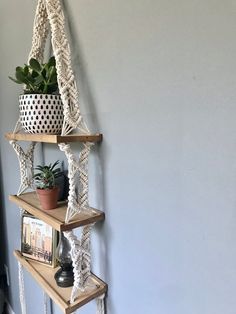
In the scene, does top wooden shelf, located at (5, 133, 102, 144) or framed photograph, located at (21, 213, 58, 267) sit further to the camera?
framed photograph, located at (21, 213, 58, 267)

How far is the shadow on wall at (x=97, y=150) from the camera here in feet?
2.86

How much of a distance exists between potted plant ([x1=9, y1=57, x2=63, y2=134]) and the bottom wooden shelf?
0.56m

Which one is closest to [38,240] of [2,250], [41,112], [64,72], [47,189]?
[47,189]

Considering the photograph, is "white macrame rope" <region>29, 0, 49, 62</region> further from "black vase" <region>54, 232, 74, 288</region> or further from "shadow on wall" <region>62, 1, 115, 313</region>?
"black vase" <region>54, 232, 74, 288</region>

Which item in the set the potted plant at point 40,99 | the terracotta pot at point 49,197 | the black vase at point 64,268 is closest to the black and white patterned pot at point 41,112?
the potted plant at point 40,99

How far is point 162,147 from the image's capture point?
0.65m

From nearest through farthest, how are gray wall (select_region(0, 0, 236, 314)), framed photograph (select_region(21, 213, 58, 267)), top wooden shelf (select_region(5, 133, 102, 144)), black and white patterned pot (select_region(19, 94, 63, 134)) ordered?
gray wall (select_region(0, 0, 236, 314)), top wooden shelf (select_region(5, 133, 102, 144)), black and white patterned pot (select_region(19, 94, 63, 134)), framed photograph (select_region(21, 213, 58, 267))

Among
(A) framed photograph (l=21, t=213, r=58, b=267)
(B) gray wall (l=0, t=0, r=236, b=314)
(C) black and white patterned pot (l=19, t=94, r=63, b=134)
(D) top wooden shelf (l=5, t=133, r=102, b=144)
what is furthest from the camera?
(A) framed photograph (l=21, t=213, r=58, b=267)

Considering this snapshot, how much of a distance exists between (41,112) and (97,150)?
23 centimetres

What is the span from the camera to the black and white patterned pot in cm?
86

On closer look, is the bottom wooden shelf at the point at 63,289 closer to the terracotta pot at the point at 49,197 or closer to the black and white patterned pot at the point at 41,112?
the terracotta pot at the point at 49,197

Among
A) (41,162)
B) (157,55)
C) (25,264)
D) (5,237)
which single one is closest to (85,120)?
(157,55)

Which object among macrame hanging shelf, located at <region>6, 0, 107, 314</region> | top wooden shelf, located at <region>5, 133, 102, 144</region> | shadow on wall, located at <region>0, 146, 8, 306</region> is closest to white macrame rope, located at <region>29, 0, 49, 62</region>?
macrame hanging shelf, located at <region>6, 0, 107, 314</region>

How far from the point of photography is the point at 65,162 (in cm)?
109
